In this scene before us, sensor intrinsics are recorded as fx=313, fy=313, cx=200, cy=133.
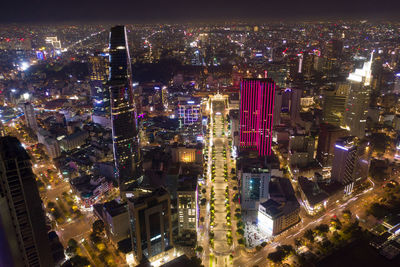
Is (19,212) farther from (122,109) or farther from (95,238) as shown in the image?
(122,109)

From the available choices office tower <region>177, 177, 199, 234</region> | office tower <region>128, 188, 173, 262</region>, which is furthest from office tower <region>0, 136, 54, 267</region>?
office tower <region>177, 177, 199, 234</region>

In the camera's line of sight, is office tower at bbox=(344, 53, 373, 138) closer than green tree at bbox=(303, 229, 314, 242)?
No

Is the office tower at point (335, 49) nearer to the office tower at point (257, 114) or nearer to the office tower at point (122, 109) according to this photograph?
the office tower at point (257, 114)

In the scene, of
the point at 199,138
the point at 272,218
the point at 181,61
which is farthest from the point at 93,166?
the point at 181,61

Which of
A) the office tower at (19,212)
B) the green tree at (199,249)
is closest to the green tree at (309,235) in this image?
the green tree at (199,249)

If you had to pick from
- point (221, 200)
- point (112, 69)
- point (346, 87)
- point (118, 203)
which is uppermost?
point (112, 69)

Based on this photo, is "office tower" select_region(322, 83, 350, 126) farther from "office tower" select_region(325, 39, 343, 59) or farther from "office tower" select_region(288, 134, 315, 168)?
"office tower" select_region(325, 39, 343, 59)

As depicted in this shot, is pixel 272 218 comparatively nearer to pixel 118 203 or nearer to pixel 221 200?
pixel 221 200
